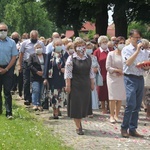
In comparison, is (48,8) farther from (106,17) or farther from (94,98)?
(94,98)

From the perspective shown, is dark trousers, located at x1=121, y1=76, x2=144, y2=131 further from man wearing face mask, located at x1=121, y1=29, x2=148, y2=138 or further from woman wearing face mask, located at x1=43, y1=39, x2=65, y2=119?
woman wearing face mask, located at x1=43, y1=39, x2=65, y2=119

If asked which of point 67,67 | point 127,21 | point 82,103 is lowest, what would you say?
point 82,103

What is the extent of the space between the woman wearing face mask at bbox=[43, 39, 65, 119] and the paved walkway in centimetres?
50

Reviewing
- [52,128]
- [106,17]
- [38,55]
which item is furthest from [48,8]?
[52,128]

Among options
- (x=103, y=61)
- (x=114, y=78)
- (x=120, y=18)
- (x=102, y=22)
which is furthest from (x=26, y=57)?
(x=102, y=22)

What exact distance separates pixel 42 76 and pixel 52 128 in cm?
206

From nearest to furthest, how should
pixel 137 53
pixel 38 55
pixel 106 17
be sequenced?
pixel 137 53
pixel 38 55
pixel 106 17

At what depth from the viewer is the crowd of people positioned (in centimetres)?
853

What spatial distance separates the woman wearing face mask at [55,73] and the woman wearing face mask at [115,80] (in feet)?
3.73

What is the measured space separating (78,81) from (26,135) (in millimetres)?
1467

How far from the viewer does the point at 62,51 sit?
10820 mm

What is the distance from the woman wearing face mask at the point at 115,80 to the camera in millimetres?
10406

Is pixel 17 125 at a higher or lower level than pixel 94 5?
lower

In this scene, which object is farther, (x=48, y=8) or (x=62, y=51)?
(x=48, y=8)
